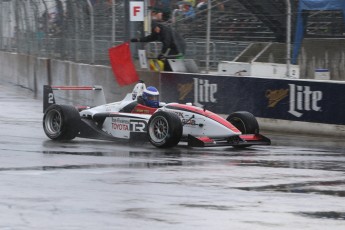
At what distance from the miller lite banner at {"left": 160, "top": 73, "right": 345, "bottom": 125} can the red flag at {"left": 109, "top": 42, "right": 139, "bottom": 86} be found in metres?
1.26

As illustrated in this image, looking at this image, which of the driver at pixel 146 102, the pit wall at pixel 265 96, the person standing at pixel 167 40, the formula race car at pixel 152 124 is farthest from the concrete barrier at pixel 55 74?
the driver at pixel 146 102

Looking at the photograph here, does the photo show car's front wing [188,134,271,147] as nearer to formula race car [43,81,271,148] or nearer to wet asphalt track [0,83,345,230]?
formula race car [43,81,271,148]

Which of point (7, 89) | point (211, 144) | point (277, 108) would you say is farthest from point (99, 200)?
point (7, 89)

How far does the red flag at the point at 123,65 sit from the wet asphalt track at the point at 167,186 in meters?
6.54

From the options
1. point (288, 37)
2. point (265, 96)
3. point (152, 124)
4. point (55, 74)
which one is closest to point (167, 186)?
point (152, 124)

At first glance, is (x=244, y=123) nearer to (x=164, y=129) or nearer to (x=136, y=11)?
(x=164, y=129)

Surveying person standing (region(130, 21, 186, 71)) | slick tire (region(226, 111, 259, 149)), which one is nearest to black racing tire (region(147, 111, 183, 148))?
slick tire (region(226, 111, 259, 149))

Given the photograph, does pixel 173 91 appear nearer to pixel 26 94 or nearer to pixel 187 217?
pixel 26 94

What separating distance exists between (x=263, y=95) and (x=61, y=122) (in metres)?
4.51

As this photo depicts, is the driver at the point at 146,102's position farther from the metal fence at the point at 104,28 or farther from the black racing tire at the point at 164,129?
the metal fence at the point at 104,28

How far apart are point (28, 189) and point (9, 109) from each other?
1310 centimetres

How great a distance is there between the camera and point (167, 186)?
9023mm

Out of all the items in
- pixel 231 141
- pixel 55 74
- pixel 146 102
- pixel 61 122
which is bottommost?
pixel 231 141

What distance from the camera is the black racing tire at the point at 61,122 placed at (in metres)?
14.3
